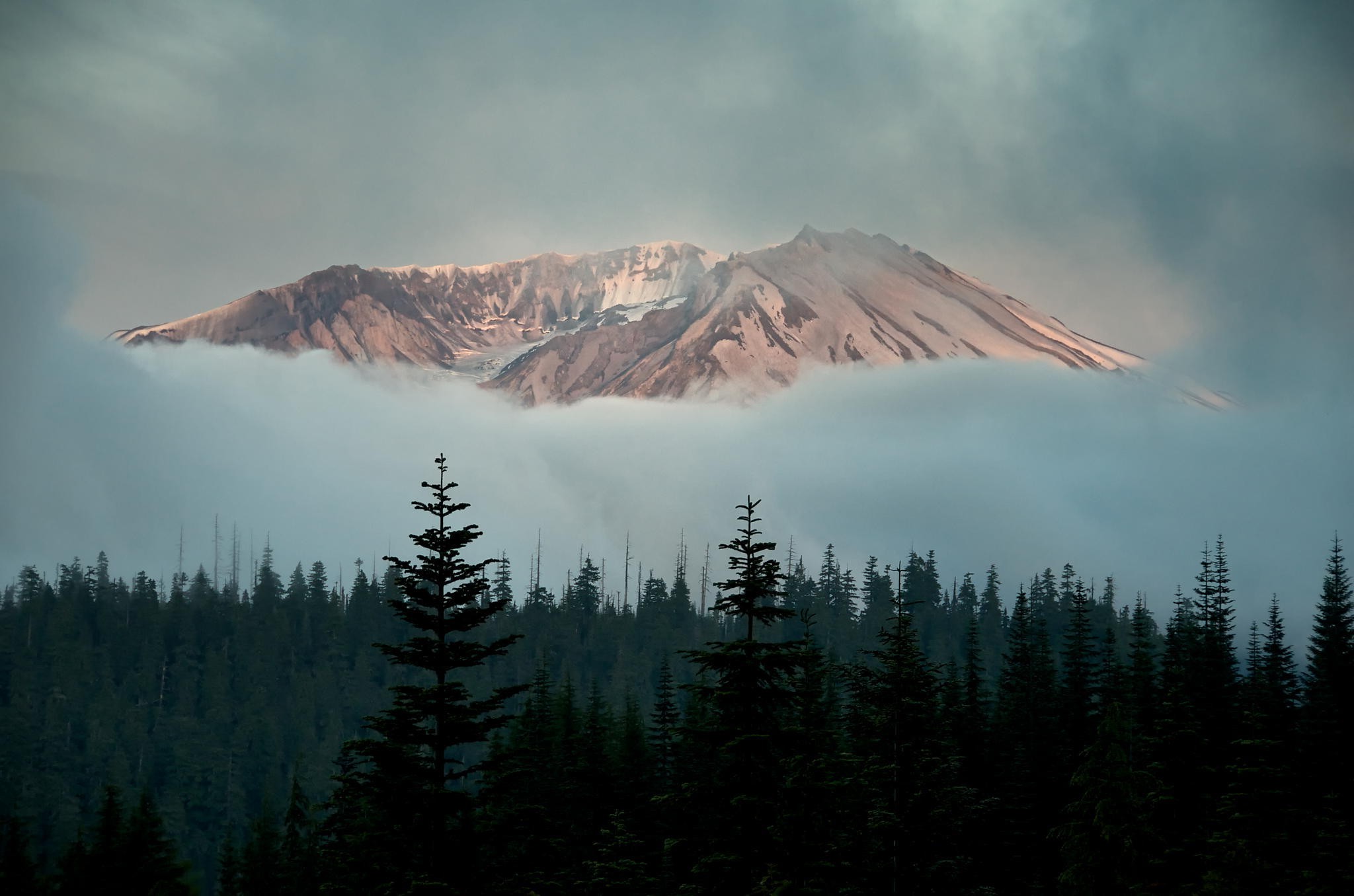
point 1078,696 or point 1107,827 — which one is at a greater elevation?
point 1078,696

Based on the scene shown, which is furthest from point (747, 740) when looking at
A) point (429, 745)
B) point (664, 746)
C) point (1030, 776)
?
point (1030, 776)

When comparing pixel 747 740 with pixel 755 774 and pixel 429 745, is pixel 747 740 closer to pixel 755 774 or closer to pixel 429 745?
pixel 755 774

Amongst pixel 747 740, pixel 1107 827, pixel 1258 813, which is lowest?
pixel 1107 827

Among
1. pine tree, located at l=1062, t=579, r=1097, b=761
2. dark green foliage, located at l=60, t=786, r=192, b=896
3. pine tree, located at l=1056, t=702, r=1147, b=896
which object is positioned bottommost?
dark green foliage, located at l=60, t=786, r=192, b=896

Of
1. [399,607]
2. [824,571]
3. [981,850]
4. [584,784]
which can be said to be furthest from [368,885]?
[824,571]

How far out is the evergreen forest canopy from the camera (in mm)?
31844

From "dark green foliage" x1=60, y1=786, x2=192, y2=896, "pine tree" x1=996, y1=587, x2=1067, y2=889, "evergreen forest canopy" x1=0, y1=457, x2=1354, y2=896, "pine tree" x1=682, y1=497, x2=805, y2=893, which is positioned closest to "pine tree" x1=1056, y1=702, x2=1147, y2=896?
"evergreen forest canopy" x1=0, y1=457, x2=1354, y2=896

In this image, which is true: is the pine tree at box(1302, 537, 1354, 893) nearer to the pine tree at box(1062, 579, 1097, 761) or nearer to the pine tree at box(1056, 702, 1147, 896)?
the pine tree at box(1056, 702, 1147, 896)

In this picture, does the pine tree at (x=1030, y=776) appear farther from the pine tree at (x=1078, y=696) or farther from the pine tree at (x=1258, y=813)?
the pine tree at (x=1258, y=813)

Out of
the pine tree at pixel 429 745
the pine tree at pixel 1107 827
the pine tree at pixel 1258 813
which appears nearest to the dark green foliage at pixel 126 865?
the pine tree at pixel 429 745

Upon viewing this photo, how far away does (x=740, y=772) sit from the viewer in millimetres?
31906

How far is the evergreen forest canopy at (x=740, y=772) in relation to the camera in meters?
31.8

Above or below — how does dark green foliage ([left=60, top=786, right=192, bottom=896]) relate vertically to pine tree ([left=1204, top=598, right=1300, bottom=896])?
below

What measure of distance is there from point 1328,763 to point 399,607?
4519 cm
